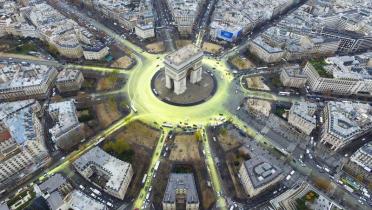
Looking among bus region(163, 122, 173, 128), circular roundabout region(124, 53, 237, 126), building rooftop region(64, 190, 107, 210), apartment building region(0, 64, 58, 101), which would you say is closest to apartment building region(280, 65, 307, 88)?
circular roundabout region(124, 53, 237, 126)

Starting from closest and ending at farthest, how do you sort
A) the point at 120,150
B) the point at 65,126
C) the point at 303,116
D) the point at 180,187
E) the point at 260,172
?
the point at 180,187, the point at 260,172, the point at 120,150, the point at 65,126, the point at 303,116

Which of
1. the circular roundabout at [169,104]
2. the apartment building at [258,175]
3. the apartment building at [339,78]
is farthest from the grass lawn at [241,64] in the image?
the apartment building at [258,175]

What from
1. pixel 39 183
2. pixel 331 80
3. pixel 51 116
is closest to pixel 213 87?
pixel 331 80

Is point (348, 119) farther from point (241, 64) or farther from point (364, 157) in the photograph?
point (241, 64)

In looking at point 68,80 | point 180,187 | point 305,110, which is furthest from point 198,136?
point 68,80

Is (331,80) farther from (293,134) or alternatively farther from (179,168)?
(179,168)

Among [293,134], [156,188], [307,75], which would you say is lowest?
[156,188]
